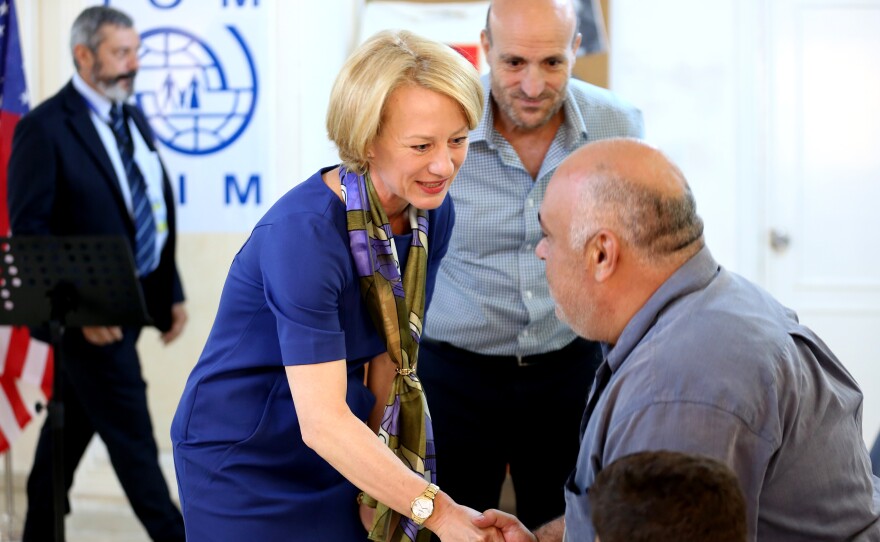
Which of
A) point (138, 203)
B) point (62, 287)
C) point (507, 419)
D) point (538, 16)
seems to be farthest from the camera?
point (138, 203)

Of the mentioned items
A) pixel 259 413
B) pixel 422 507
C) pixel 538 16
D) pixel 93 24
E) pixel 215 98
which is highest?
pixel 93 24

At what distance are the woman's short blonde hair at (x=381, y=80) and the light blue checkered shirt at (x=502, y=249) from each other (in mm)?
769

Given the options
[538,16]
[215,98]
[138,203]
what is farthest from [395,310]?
[215,98]

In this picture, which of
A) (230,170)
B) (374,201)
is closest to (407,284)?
(374,201)

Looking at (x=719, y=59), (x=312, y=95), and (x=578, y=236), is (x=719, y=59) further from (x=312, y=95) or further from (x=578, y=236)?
(x=578, y=236)

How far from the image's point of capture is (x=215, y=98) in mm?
4184

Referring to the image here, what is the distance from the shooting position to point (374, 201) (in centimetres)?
162

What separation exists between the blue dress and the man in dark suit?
219 cm

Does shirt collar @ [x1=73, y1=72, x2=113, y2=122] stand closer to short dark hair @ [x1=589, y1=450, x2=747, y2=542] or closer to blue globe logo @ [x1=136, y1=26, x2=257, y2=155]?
blue globe logo @ [x1=136, y1=26, x2=257, y2=155]

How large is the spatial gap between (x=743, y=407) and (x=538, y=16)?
1.29 meters

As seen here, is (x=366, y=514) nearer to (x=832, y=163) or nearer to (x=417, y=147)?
(x=417, y=147)

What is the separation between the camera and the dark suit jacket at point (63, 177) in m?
3.64

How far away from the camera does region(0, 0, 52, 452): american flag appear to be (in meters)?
3.92

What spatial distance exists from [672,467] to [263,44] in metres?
3.50
